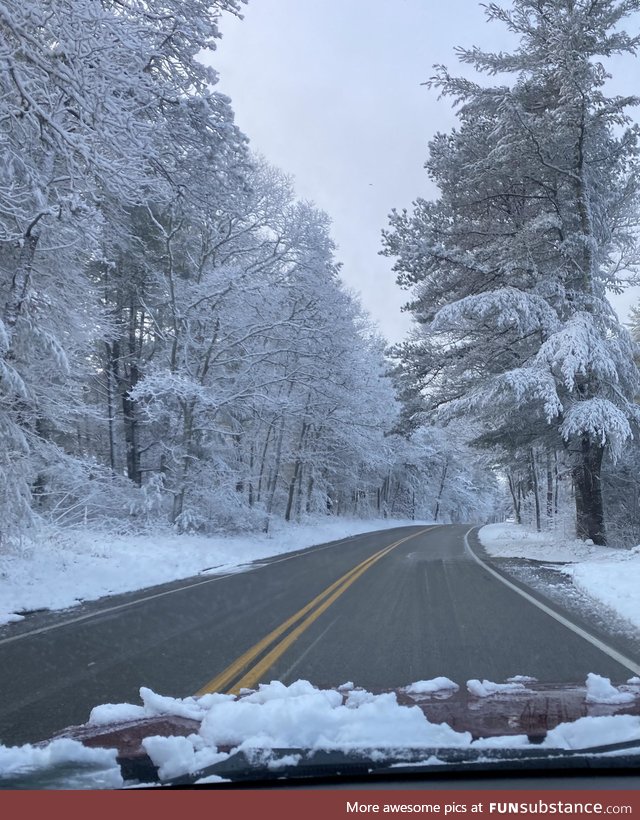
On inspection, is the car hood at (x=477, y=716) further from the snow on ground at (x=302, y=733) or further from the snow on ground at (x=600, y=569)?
the snow on ground at (x=600, y=569)

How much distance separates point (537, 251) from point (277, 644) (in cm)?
1370

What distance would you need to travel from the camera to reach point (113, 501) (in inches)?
763

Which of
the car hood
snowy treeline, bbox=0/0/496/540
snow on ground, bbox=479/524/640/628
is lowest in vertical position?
snow on ground, bbox=479/524/640/628

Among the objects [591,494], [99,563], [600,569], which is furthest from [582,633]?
[591,494]

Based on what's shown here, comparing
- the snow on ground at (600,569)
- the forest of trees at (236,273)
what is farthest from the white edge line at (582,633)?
the forest of trees at (236,273)

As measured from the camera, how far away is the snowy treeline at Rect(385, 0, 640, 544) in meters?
13.9

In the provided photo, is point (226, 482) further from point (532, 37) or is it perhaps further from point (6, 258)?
point (532, 37)

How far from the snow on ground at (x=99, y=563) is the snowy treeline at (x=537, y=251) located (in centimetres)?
704

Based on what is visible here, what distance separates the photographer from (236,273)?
1920 centimetres

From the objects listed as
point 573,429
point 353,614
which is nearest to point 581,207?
point 573,429

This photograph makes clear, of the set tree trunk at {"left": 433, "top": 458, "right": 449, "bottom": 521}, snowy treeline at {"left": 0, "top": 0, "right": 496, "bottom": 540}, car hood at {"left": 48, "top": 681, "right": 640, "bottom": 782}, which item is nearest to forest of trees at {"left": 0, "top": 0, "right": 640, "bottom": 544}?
snowy treeline at {"left": 0, "top": 0, "right": 496, "bottom": 540}

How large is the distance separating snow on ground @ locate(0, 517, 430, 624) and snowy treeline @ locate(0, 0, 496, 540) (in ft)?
3.18

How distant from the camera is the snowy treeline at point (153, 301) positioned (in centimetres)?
770

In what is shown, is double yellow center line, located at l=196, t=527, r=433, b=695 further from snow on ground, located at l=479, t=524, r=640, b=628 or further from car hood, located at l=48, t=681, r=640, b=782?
snow on ground, located at l=479, t=524, r=640, b=628
